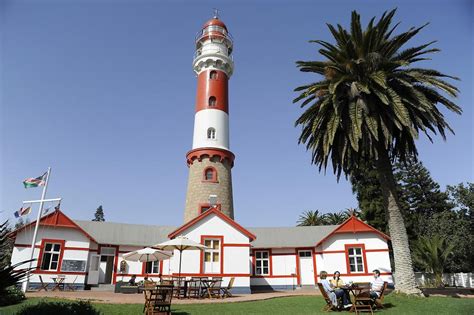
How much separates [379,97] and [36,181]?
20177 mm

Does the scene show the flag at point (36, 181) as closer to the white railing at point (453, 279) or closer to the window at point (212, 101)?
the window at point (212, 101)

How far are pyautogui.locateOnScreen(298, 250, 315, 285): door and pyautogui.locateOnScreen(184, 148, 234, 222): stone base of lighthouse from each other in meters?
6.81

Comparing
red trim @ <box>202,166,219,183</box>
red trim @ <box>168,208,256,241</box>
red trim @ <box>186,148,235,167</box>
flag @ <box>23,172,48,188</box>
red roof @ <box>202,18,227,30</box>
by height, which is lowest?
red trim @ <box>168,208,256,241</box>

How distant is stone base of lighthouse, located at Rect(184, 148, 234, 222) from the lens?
23906 millimetres

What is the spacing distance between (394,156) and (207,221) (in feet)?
39.3

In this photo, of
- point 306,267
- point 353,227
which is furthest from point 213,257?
point 353,227

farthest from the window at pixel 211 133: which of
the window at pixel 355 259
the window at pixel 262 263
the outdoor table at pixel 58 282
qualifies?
the outdoor table at pixel 58 282

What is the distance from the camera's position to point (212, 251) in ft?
66.4

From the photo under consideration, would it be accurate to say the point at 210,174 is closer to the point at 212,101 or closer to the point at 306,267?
the point at 212,101

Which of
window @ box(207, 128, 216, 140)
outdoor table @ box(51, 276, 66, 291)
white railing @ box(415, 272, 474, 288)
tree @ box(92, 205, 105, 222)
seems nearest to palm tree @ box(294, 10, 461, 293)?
window @ box(207, 128, 216, 140)

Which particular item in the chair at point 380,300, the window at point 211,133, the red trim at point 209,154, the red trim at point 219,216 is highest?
the window at point 211,133

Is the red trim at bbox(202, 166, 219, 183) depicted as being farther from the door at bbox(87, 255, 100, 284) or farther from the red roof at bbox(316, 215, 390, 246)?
the door at bbox(87, 255, 100, 284)

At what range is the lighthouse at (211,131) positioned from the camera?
24.1 meters

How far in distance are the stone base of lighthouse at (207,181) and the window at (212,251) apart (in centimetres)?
354
